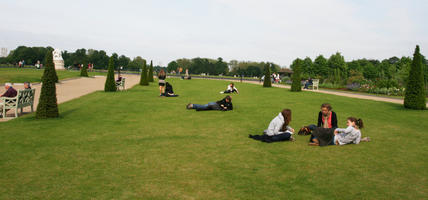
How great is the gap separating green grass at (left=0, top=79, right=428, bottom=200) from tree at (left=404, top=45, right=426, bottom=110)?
5.20 meters

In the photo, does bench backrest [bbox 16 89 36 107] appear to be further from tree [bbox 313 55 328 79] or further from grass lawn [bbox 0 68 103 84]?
tree [bbox 313 55 328 79]

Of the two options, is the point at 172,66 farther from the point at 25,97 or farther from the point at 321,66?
the point at 25,97

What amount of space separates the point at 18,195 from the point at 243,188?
3.08 meters

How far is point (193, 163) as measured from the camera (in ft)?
17.8

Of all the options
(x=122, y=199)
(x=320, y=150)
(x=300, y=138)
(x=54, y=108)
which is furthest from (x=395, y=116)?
(x=54, y=108)

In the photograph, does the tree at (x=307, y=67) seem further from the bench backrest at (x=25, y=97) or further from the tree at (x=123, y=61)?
the bench backrest at (x=25, y=97)

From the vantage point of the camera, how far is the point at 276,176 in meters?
4.84

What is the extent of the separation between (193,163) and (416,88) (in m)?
13.1

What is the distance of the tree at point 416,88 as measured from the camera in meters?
13.7

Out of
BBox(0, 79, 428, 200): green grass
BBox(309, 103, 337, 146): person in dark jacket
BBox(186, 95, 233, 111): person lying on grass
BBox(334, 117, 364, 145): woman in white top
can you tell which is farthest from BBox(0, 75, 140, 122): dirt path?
BBox(334, 117, 364, 145): woman in white top

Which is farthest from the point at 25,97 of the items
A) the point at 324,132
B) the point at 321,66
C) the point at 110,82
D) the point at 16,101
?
the point at 321,66

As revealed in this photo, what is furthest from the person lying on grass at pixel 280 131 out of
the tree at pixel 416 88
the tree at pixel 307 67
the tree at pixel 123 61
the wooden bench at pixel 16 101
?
the tree at pixel 123 61

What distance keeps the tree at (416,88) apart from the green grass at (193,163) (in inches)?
205

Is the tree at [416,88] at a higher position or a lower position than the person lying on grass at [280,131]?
higher
